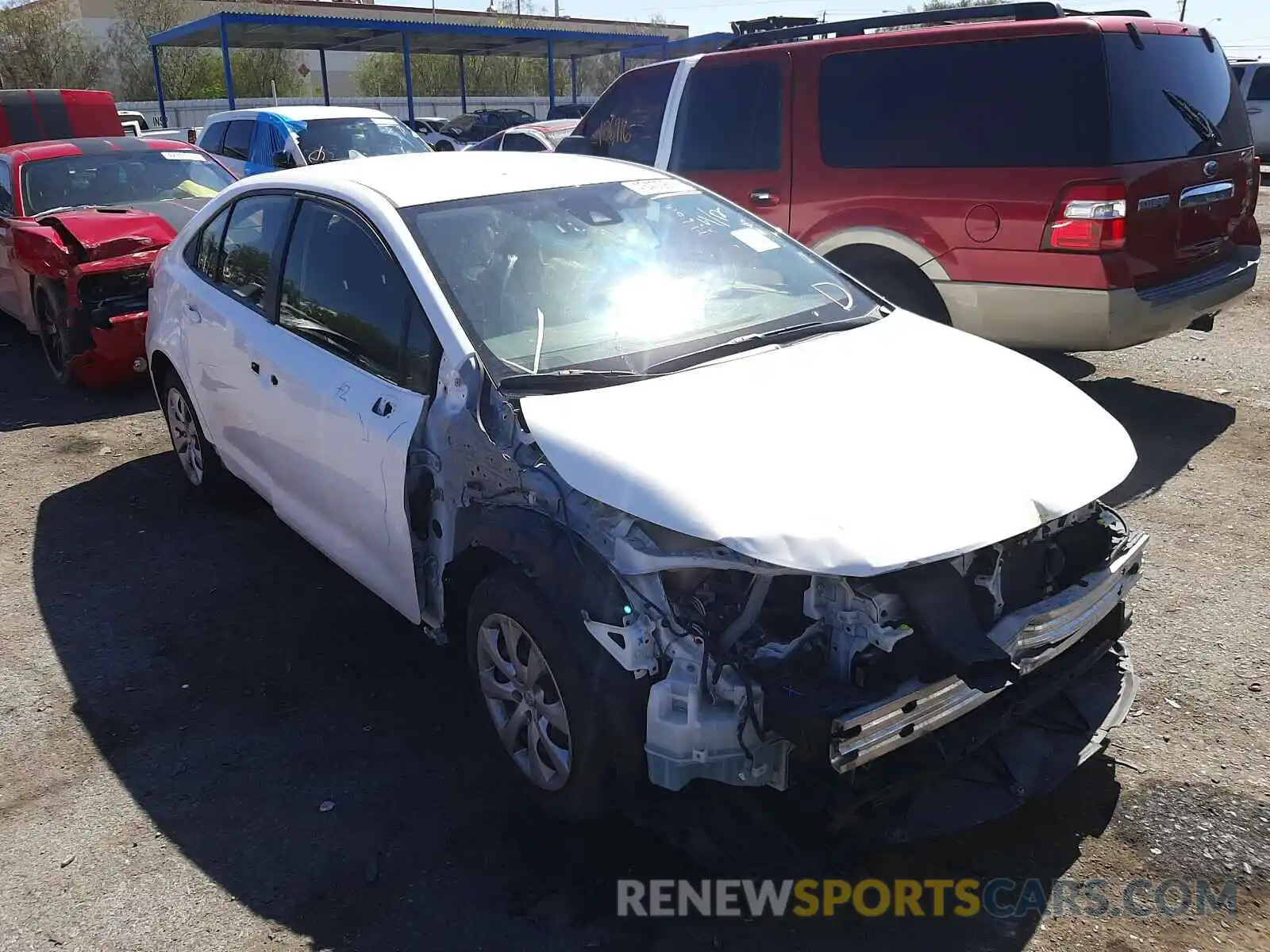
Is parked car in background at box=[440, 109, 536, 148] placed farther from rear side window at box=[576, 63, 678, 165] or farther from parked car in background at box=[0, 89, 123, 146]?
rear side window at box=[576, 63, 678, 165]

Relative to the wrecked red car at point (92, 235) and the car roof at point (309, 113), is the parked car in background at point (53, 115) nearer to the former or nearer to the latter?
the car roof at point (309, 113)

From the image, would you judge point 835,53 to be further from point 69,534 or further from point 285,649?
point 69,534

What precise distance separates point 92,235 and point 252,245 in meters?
3.54

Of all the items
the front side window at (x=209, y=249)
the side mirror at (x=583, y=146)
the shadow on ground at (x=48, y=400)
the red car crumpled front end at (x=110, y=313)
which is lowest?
the shadow on ground at (x=48, y=400)

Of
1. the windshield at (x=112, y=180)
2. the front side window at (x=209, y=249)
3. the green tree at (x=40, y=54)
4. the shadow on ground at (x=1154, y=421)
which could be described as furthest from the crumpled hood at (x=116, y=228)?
the green tree at (x=40, y=54)

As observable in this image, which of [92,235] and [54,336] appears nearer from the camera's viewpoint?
[92,235]

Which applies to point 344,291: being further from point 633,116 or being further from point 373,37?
point 373,37

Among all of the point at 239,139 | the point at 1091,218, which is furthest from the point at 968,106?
the point at 239,139

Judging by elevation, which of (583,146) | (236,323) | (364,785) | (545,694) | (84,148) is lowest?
(364,785)

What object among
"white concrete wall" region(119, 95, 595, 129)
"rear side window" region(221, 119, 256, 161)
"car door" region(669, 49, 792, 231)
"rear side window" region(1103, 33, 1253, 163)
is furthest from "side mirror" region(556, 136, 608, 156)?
"white concrete wall" region(119, 95, 595, 129)

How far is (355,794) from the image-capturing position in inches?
127

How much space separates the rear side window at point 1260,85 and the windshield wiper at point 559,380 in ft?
67.2

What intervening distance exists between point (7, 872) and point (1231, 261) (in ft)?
21.5

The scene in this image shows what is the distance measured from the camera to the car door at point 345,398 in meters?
3.34
